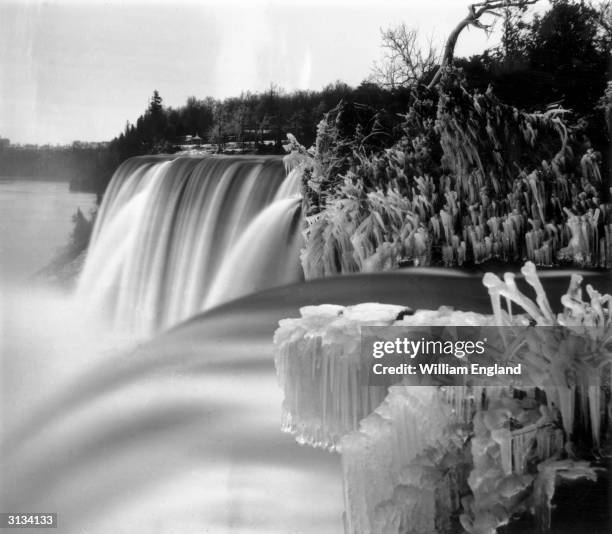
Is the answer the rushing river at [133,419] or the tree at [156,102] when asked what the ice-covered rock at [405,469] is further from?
the tree at [156,102]

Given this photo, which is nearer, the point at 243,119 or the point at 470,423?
the point at 470,423

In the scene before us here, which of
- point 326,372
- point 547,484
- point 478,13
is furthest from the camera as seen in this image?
point 478,13

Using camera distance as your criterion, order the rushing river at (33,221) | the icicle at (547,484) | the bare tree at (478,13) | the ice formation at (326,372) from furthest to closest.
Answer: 1. the rushing river at (33,221)
2. the bare tree at (478,13)
3. the ice formation at (326,372)
4. the icicle at (547,484)

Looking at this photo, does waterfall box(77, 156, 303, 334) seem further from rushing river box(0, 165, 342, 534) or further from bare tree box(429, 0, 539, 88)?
bare tree box(429, 0, 539, 88)

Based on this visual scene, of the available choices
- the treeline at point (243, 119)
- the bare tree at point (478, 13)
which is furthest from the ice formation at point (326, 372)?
the bare tree at point (478, 13)

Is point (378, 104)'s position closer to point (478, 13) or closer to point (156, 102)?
point (478, 13)

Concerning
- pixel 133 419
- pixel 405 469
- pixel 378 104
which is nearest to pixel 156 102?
pixel 378 104
